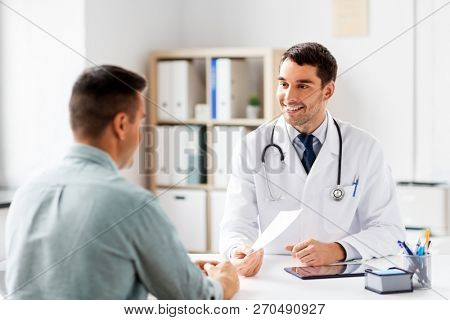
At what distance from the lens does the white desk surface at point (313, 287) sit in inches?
55.4

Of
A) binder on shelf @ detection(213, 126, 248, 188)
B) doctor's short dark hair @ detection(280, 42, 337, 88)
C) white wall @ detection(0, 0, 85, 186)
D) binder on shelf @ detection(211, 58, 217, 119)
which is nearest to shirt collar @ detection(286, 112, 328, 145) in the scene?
doctor's short dark hair @ detection(280, 42, 337, 88)

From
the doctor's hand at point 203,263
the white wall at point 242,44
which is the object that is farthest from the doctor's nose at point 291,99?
the white wall at point 242,44

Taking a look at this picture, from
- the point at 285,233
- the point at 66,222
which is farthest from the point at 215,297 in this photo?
the point at 285,233

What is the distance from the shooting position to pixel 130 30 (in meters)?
3.47

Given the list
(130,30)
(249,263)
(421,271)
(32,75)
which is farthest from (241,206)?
(130,30)

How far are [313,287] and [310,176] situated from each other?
520 mm

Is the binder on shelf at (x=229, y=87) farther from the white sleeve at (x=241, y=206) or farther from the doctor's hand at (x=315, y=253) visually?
the doctor's hand at (x=315, y=253)

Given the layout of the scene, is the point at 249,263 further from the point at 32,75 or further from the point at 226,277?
the point at 32,75

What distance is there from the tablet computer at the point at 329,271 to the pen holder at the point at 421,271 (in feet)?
0.45

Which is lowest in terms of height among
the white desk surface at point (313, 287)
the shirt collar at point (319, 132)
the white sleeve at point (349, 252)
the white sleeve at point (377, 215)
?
the white desk surface at point (313, 287)

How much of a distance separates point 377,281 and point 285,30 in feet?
7.82

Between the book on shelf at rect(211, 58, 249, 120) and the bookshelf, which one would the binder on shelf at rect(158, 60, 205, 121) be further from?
the book on shelf at rect(211, 58, 249, 120)

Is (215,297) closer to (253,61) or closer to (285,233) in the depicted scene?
(285,233)

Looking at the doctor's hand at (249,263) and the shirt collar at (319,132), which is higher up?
the shirt collar at (319,132)
